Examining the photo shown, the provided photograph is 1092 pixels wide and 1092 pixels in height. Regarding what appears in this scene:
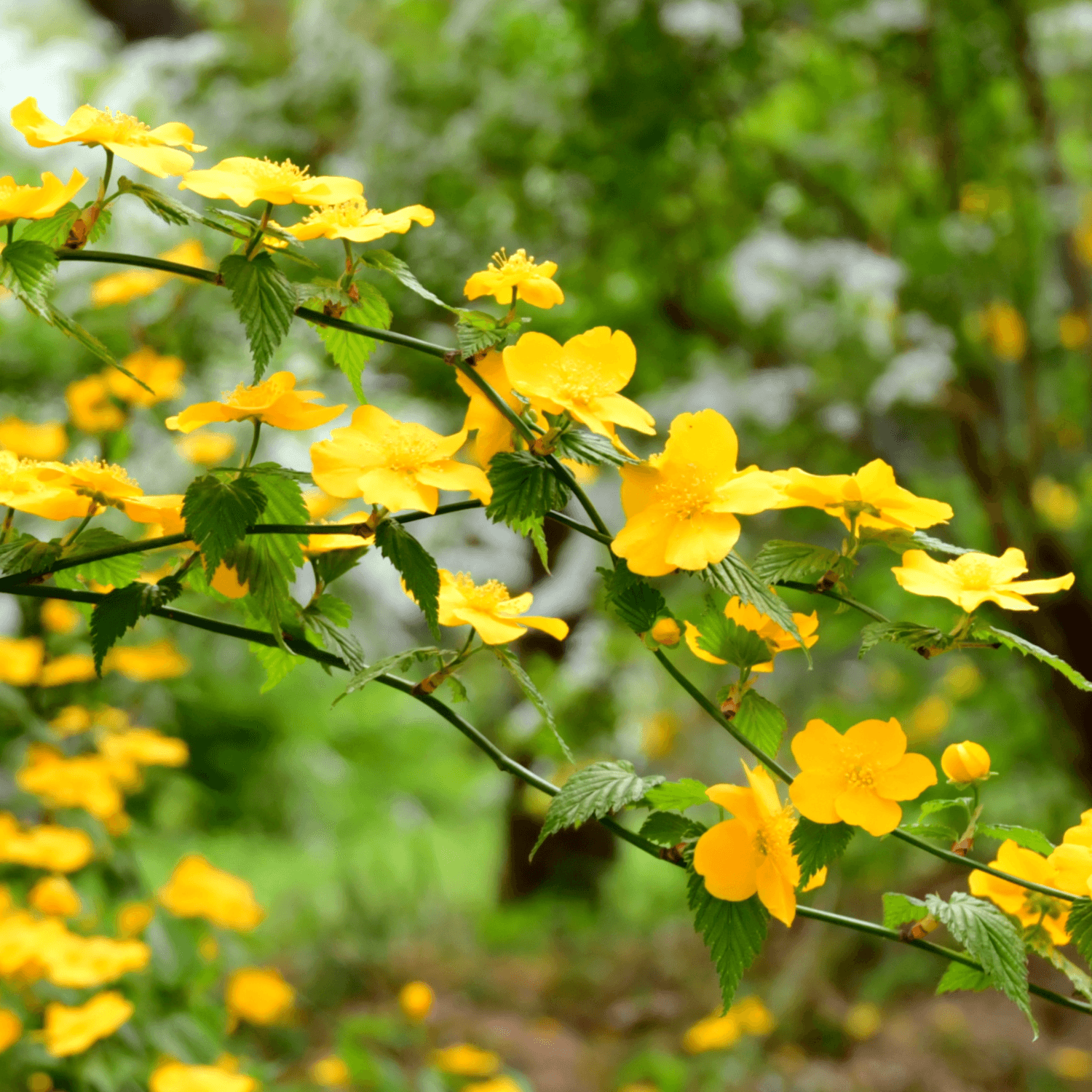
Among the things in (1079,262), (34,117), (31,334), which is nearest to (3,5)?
(31,334)

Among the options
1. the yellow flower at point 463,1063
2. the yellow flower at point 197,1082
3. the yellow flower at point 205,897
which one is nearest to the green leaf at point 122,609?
the yellow flower at point 197,1082

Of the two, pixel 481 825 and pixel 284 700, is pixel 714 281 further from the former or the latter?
pixel 481 825

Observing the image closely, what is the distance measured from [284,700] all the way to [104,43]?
1981 millimetres

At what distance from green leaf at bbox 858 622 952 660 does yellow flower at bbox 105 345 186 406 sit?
3.06 ft

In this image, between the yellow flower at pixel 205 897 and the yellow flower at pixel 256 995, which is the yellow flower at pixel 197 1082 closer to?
the yellow flower at pixel 205 897

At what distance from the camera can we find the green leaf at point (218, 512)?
16.0 inches

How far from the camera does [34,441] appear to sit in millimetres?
1254

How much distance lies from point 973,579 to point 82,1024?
973mm

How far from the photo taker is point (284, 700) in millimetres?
3018

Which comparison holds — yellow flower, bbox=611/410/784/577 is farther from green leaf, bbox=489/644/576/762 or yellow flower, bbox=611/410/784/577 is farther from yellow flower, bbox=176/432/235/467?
yellow flower, bbox=176/432/235/467

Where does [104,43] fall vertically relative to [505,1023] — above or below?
above

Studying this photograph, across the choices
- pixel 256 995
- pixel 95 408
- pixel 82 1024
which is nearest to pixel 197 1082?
pixel 82 1024

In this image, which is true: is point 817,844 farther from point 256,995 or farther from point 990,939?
point 256,995

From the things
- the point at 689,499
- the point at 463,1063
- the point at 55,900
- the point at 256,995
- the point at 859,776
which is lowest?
the point at 463,1063
